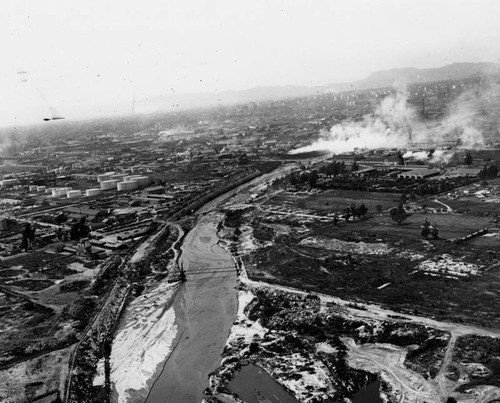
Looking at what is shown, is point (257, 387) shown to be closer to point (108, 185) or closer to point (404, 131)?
point (108, 185)

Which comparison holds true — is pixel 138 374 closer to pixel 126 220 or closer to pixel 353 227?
pixel 353 227

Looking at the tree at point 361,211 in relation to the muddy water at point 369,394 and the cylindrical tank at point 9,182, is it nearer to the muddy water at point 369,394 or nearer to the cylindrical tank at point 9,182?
the muddy water at point 369,394

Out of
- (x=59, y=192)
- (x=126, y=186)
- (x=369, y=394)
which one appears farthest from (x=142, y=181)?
(x=369, y=394)

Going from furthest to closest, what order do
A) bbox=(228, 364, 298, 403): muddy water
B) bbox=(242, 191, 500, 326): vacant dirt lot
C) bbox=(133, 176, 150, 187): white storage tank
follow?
bbox=(133, 176, 150, 187): white storage tank
bbox=(242, 191, 500, 326): vacant dirt lot
bbox=(228, 364, 298, 403): muddy water

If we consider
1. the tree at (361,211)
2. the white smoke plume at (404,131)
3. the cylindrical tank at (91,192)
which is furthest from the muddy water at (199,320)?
the white smoke plume at (404,131)

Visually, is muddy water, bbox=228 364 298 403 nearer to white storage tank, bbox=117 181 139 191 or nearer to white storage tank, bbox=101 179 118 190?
white storage tank, bbox=117 181 139 191

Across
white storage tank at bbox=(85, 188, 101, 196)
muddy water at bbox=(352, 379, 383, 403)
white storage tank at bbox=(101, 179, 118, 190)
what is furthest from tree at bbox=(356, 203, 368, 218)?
white storage tank at bbox=(101, 179, 118, 190)

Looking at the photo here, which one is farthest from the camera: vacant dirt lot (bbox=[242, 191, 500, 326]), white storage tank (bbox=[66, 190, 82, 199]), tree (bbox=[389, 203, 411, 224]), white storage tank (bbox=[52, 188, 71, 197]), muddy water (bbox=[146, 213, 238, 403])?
white storage tank (bbox=[52, 188, 71, 197])
